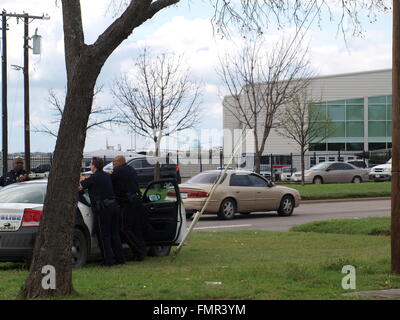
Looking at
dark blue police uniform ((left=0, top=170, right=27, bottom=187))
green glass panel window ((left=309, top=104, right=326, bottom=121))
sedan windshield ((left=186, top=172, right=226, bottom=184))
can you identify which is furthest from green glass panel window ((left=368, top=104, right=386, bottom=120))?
dark blue police uniform ((left=0, top=170, right=27, bottom=187))

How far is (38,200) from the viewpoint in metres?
12.0

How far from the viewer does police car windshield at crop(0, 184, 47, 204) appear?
1206 centimetres

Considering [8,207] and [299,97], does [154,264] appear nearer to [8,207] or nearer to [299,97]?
[8,207]

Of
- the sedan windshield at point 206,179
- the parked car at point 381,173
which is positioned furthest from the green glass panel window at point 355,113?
the sedan windshield at point 206,179

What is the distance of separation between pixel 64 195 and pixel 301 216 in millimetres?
16743

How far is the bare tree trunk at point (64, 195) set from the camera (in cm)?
830

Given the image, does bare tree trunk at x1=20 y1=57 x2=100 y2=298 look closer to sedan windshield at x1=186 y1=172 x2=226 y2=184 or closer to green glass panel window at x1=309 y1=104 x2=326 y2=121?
sedan windshield at x1=186 y1=172 x2=226 y2=184

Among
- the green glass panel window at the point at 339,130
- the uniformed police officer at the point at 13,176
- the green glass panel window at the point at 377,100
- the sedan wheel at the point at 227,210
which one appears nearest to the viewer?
the uniformed police officer at the point at 13,176

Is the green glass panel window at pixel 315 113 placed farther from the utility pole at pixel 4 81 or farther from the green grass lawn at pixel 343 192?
the utility pole at pixel 4 81

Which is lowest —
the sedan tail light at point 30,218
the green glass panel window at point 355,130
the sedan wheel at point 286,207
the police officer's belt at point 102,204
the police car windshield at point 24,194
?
the sedan wheel at point 286,207

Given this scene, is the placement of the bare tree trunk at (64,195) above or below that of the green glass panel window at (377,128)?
below

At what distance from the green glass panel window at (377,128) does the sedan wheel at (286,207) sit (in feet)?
121

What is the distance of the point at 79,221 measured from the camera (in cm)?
1201
